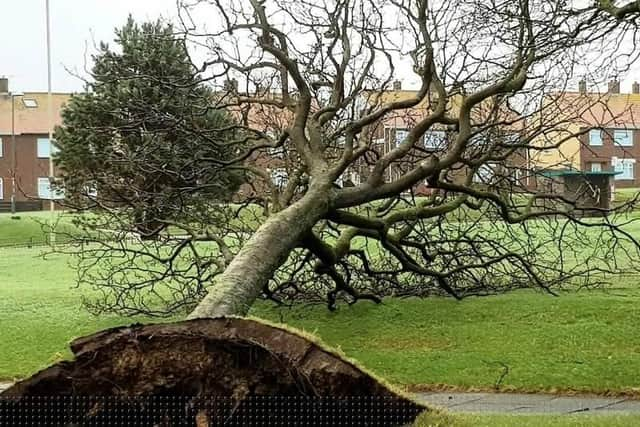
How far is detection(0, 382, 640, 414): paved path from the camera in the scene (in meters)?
9.31

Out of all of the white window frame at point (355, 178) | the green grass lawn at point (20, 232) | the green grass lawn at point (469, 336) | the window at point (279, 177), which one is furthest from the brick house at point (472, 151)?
the green grass lawn at point (20, 232)

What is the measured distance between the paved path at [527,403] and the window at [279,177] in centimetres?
558

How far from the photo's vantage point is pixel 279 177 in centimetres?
Answer: 1519

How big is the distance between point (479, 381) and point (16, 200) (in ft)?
170

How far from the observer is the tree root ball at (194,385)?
5.50 m

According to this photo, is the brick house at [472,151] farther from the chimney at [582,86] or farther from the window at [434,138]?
the chimney at [582,86]

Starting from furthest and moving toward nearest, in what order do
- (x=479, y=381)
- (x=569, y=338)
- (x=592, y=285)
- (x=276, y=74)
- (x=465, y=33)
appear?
1. (x=592, y=285)
2. (x=276, y=74)
3. (x=465, y=33)
4. (x=569, y=338)
5. (x=479, y=381)

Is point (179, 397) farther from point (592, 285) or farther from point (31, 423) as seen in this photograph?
point (592, 285)

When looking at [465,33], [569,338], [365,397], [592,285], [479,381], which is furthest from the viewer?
[592,285]

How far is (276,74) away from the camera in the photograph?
1454 centimetres

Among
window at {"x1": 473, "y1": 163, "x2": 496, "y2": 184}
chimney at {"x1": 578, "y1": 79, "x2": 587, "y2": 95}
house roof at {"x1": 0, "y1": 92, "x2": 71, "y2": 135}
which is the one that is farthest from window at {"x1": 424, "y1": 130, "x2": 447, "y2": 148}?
house roof at {"x1": 0, "y1": 92, "x2": 71, "y2": 135}

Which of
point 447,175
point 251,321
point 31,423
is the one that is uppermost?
point 447,175

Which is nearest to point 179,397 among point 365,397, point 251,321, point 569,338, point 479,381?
point 251,321

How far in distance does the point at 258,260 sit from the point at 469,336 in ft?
16.0
